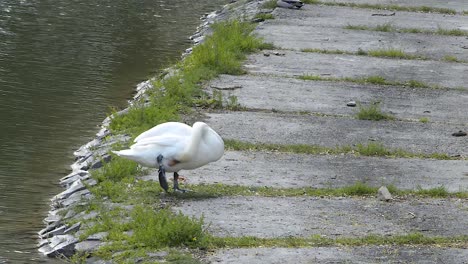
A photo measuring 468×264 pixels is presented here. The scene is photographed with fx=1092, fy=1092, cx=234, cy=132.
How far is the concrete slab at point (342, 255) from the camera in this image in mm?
7361

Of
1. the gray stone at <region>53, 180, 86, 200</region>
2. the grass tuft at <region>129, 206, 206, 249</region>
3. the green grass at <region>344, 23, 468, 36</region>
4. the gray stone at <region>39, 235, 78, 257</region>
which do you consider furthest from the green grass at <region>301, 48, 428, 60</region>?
the grass tuft at <region>129, 206, 206, 249</region>

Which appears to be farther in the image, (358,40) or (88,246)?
(358,40)

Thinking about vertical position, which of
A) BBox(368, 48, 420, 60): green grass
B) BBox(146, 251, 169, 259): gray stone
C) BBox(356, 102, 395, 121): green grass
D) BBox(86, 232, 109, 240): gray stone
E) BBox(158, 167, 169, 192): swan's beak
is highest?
BBox(158, 167, 169, 192): swan's beak

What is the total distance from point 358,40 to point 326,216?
824 centimetres

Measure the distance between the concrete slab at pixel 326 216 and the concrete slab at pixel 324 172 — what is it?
0.48 meters

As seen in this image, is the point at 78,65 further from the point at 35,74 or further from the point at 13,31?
the point at 13,31

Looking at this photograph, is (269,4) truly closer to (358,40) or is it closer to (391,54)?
(358,40)

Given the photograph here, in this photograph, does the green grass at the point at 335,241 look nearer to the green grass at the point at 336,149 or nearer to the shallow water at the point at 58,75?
the shallow water at the point at 58,75

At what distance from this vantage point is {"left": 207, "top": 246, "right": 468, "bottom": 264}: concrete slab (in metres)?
7.36

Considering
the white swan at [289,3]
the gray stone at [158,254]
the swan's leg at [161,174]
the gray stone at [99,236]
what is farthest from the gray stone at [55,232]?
the white swan at [289,3]

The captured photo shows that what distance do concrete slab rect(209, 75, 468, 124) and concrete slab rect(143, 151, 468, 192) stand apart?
6.12 ft

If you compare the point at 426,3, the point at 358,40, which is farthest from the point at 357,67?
the point at 426,3

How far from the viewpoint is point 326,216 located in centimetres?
839

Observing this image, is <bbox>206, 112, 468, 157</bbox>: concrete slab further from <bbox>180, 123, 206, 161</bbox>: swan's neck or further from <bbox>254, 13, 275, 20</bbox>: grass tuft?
<bbox>254, 13, 275, 20</bbox>: grass tuft
